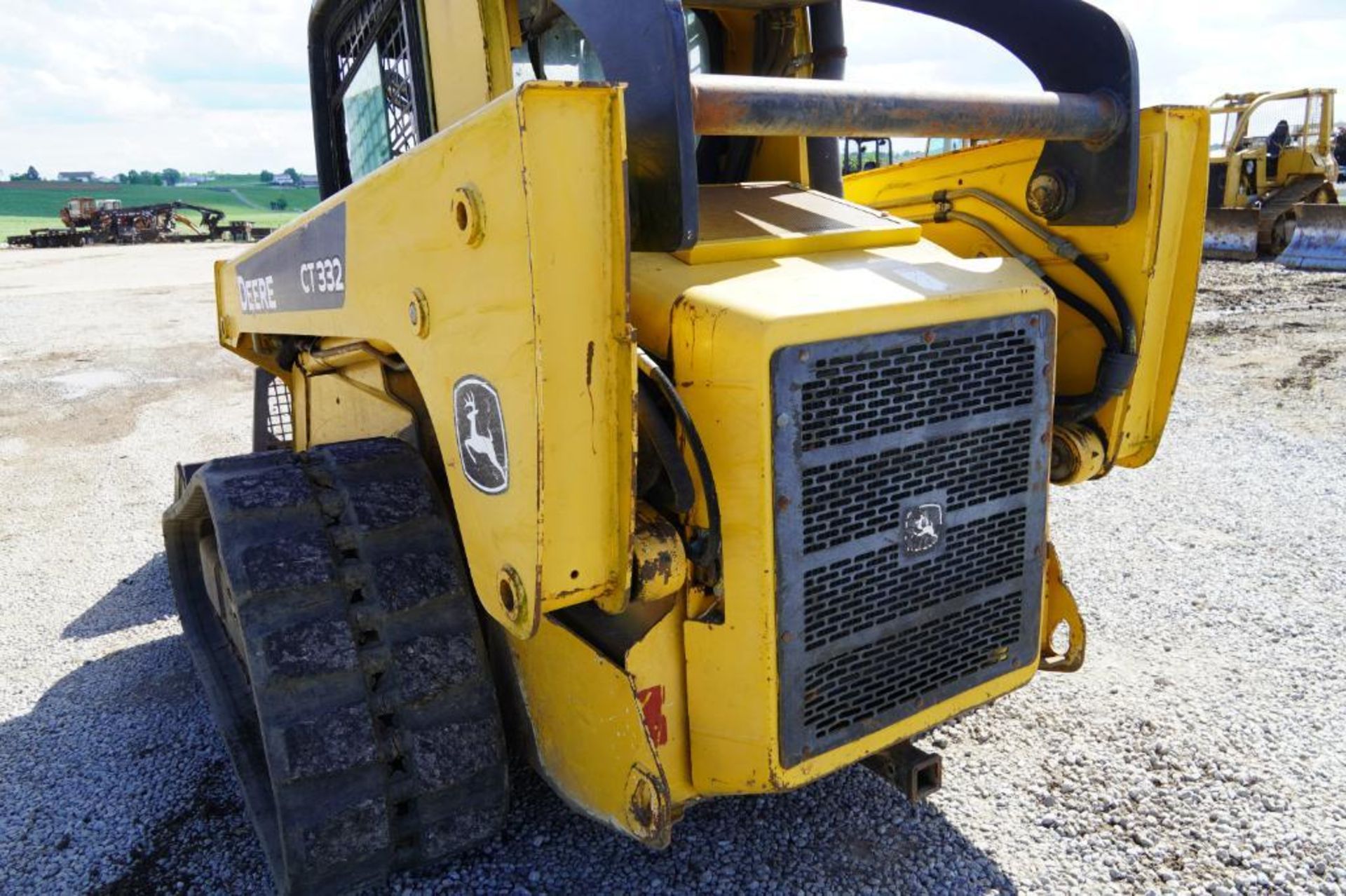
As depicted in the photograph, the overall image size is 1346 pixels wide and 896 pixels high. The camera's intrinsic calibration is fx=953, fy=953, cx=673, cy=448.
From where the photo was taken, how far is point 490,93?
2018mm

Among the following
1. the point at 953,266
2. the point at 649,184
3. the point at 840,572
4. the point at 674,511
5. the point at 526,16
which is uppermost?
the point at 526,16

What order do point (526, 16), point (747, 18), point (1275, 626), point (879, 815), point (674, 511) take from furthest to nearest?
point (1275, 626), point (747, 18), point (879, 815), point (526, 16), point (674, 511)

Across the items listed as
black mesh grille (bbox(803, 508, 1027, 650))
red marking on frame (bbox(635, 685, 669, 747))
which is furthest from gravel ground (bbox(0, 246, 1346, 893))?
black mesh grille (bbox(803, 508, 1027, 650))

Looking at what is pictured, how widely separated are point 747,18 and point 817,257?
1.00 metres

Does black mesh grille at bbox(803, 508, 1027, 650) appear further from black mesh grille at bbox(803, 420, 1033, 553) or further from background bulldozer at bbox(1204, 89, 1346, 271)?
background bulldozer at bbox(1204, 89, 1346, 271)

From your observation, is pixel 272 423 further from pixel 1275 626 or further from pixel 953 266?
pixel 1275 626

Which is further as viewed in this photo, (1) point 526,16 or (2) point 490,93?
(1) point 526,16

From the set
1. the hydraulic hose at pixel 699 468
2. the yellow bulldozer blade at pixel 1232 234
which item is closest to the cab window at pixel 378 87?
the hydraulic hose at pixel 699 468

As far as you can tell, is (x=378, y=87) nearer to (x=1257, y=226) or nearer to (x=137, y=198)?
(x=1257, y=226)

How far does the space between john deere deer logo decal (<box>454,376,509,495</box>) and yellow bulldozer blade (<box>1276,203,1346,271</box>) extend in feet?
47.2

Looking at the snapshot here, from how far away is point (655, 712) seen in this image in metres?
1.96

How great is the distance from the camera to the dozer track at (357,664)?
6.18 feet

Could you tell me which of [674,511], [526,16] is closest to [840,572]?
[674,511]

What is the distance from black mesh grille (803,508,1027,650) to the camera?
1.87 m
